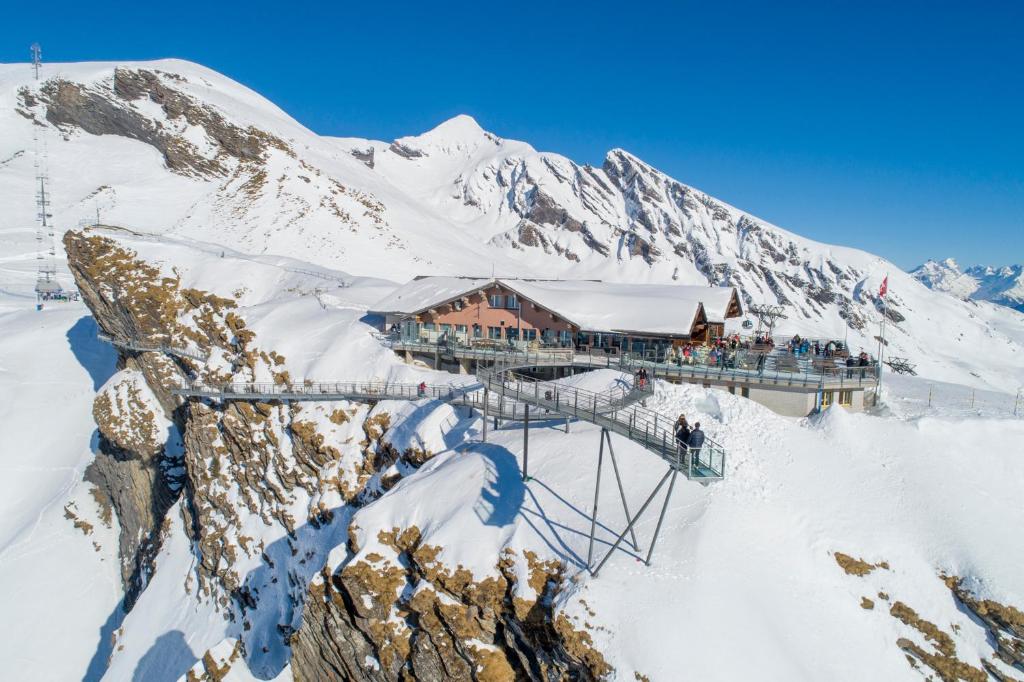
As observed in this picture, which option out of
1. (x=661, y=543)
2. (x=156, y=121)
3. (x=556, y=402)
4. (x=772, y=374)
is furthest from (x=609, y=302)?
(x=156, y=121)

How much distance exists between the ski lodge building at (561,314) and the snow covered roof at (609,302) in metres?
0.05

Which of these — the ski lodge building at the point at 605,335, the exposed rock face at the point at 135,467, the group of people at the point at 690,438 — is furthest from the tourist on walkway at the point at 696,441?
the exposed rock face at the point at 135,467

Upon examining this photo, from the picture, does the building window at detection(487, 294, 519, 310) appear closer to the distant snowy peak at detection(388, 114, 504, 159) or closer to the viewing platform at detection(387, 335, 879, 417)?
the viewing platform at detection(387, 335, 879, 417)

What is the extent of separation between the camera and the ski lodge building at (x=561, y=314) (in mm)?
33469

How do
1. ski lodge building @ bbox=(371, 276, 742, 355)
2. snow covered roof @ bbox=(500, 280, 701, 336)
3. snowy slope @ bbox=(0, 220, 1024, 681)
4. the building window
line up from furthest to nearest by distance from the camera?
the building window, ski lodge building @ bbox=(371, 276, 742, 355), snow covered roof @ bbox=(500, 280, 701, 336), snowy slope @ bbox=(0, 220, 1024, 681)

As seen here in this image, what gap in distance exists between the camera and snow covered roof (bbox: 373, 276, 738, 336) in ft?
109

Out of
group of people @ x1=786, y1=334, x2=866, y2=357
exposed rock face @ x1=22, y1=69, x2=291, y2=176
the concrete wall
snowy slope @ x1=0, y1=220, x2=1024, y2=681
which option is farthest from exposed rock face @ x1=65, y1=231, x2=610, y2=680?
exposed rock face @ x1=22, y1=69, x2=291, y2=176

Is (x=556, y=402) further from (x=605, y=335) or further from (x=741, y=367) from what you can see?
(x=605, y=335)

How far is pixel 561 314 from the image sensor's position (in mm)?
35156

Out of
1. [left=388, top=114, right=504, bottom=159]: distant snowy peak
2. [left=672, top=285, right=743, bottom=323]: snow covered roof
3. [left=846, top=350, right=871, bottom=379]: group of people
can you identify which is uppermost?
[left=388, top=114, right=504, bottom=159]: distant snowy peak

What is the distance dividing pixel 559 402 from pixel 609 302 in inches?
693

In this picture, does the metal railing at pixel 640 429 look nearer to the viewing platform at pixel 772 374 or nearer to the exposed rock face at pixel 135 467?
the viewing platform at pixel 772 374

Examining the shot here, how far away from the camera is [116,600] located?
3666 centimetres

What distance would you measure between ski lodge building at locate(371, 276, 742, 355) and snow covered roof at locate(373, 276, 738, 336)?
0.05m
